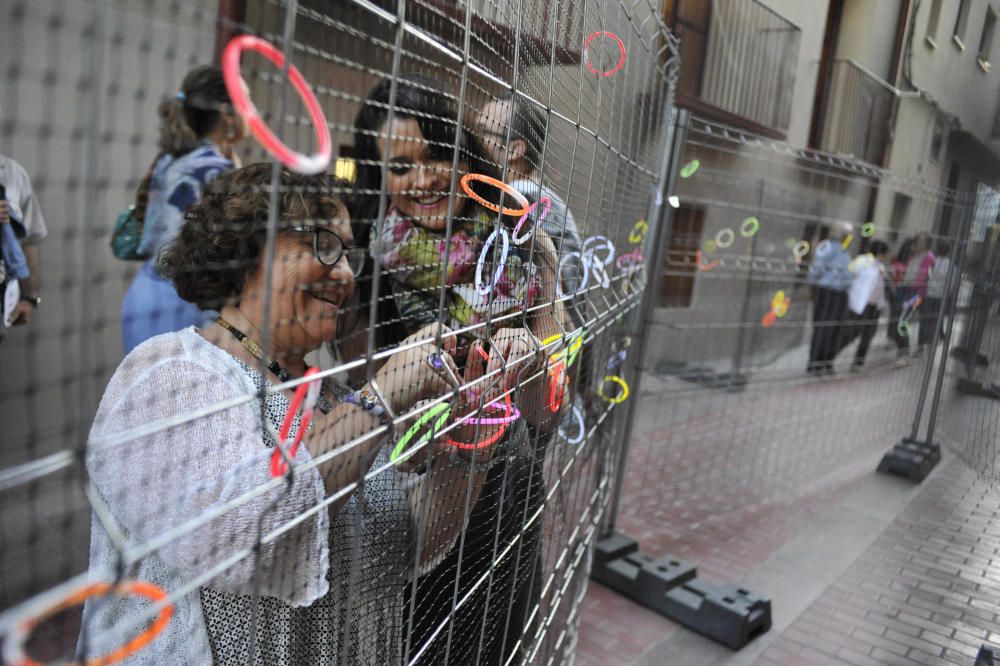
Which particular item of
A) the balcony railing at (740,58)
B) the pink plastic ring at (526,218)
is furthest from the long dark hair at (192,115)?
the balcony railing at (740,58)

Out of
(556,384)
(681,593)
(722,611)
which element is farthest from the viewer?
(681,593)

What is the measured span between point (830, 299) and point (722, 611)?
3.88 meters

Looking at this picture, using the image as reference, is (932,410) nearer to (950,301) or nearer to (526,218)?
(950,301)

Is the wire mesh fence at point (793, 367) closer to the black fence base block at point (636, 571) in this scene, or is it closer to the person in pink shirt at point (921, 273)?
the person in pink shirt at point (921, 273)

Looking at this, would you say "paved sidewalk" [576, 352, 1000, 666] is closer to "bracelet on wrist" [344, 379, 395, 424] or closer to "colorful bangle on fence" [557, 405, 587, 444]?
"colorful bangle on fence" [557, 405, 587, 444]

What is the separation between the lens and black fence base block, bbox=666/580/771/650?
3305 millimetres

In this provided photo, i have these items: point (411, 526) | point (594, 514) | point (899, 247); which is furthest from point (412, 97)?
point (899, 247)

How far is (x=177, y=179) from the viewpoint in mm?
2275

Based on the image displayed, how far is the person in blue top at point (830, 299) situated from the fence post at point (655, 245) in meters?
2.93

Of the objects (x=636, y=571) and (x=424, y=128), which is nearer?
(x=424, y=128)

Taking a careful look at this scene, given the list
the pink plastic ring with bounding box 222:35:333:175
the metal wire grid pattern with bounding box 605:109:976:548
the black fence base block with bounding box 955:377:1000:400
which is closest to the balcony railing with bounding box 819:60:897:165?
the metal wire grid pattern with bounding box 605:109:976:548

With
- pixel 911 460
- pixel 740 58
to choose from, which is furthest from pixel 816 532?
pixel 740 58

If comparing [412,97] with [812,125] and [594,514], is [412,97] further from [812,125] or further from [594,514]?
[812,125]

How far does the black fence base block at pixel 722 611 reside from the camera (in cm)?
330
